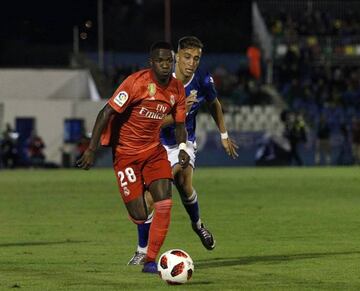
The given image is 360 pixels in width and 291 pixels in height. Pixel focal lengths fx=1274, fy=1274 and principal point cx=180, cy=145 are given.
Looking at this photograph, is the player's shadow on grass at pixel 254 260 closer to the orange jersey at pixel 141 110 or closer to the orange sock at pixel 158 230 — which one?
the orange sock at pixel 158 230

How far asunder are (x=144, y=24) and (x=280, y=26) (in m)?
6.21

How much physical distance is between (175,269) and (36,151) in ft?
122

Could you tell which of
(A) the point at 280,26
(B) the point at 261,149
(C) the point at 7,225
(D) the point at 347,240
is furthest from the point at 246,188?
(A) the point at 280,26

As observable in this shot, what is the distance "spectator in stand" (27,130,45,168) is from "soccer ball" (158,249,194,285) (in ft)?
120

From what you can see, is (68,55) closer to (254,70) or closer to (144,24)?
(144,24)

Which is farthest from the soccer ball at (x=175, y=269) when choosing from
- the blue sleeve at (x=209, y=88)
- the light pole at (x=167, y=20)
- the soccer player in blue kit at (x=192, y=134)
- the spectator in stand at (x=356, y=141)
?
the light pole at (x=167, y=20)

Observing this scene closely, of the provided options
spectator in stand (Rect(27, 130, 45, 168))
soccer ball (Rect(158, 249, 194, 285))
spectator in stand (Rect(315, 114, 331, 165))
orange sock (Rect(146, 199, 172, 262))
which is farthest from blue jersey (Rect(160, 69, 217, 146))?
spectator in stand (Rect(315, 114, 331, 165))

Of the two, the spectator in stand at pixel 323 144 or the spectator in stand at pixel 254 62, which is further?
the spectator in stand at pixel 254 62

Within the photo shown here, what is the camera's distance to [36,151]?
48.1 meters

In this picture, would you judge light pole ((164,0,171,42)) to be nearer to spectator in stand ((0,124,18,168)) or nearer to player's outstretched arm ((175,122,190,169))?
spectator in stand ((0,124,18,168))

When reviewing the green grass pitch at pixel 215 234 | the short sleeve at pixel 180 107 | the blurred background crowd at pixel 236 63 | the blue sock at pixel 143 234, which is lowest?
the blurred background crowd at pixel 236 63

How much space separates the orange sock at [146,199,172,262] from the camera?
12.2 m

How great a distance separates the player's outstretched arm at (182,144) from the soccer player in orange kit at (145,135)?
10 millimetres

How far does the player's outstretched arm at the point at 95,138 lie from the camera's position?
1206cm
